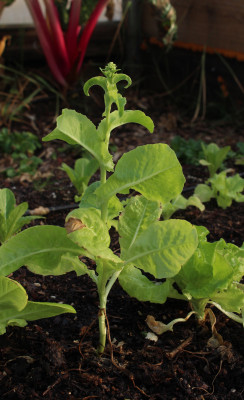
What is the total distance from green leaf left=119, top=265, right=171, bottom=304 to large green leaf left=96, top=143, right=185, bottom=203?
23cm

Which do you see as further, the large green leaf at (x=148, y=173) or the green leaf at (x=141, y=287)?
the green leaf at (x=141, y=287)

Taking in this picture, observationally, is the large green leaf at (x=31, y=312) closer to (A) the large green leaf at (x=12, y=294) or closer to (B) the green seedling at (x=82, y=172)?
(A) the large green leaf at (x=12, y=294)

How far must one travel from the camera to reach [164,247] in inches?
39.8

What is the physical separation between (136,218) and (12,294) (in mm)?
341

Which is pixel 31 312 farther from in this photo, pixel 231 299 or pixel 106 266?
pixel 231 299

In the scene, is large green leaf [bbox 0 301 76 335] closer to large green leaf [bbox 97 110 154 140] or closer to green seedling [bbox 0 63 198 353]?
green seedling [bbox 0 63 198 353]

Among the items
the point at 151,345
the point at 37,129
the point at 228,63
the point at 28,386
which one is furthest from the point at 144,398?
the point at 228,63

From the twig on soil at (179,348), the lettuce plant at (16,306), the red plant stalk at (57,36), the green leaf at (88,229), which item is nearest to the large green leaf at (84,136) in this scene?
the green leaf at (88,229)

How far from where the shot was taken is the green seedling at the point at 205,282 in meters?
1.17

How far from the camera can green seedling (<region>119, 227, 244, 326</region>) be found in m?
1.17

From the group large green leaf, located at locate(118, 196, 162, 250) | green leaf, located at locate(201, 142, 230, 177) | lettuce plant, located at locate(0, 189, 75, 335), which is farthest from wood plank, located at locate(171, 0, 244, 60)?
lettuce plant, located at locate(0, 189, 75, 335)

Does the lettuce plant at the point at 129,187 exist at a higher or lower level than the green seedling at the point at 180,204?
higher

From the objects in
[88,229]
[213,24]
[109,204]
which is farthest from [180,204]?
[213,24]

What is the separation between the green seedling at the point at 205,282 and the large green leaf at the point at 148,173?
0.24 metres
